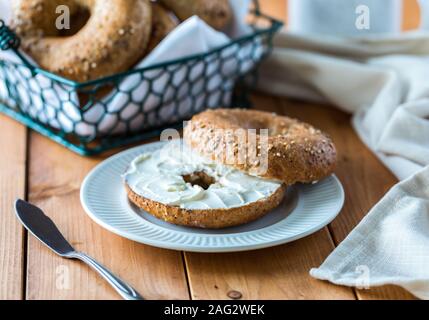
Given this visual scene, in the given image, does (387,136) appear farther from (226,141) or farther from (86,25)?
(86,25)

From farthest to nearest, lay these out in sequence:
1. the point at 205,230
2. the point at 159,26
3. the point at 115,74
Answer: the point at 159,26 < the point at 115,74 < the point at 205,230

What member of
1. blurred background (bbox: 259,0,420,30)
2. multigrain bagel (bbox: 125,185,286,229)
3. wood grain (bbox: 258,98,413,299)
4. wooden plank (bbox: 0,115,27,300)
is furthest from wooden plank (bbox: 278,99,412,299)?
blurred background (bbox: 259,0,420,30)

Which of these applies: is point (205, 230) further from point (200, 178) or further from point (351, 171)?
point (351, 171)

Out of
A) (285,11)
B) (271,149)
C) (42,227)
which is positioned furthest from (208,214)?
(285,11)

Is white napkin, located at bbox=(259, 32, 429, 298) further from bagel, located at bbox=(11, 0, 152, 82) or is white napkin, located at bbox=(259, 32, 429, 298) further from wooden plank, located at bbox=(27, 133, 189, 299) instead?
bagel, located at bbox=(11, 0, 152, 82)

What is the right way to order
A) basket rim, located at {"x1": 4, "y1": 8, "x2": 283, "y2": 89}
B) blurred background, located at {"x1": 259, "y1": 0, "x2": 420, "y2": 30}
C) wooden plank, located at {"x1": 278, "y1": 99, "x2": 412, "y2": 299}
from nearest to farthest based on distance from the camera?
wooden plank, located at {"x1": 278, "y1": 99, "x2": 412, "y2": 299}
basket rim, located at {"x1": 4, "y1": 8, "x2": 283, "y2": 89}
blurred background, located at {"x1": 259, "y1": 0, "x2": 420, "y2": 30}
